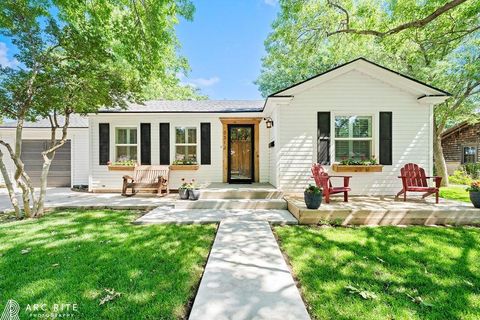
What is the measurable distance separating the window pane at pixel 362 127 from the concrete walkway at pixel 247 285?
4898mm

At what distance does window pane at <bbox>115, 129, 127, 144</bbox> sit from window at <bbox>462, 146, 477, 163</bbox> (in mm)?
20303

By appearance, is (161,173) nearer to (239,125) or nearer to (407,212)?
(239,125)

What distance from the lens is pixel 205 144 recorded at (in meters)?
8.76

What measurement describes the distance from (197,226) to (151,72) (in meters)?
4.70

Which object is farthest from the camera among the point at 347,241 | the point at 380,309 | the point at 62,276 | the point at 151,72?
the point at 151,72

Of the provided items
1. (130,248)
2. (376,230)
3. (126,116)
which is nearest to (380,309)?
(376,230)

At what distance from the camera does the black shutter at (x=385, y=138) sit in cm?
692

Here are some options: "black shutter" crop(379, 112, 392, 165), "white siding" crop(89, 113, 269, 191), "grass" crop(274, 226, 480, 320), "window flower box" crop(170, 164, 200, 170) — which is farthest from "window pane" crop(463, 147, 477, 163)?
"window flower box" crop(170, 164, 200, 170)

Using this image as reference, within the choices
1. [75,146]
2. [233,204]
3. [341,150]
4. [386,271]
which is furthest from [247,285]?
[75,146]

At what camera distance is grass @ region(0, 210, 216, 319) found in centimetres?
215

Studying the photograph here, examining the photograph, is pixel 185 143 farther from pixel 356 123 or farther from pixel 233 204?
pixel 356 123

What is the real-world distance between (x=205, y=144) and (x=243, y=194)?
9.83 ft

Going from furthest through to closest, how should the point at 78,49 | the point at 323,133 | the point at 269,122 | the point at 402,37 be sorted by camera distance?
the point at 269,122 < the point at 402,37 < the point at 323,133 < the point at 78,49

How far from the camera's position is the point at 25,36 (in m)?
5.03
